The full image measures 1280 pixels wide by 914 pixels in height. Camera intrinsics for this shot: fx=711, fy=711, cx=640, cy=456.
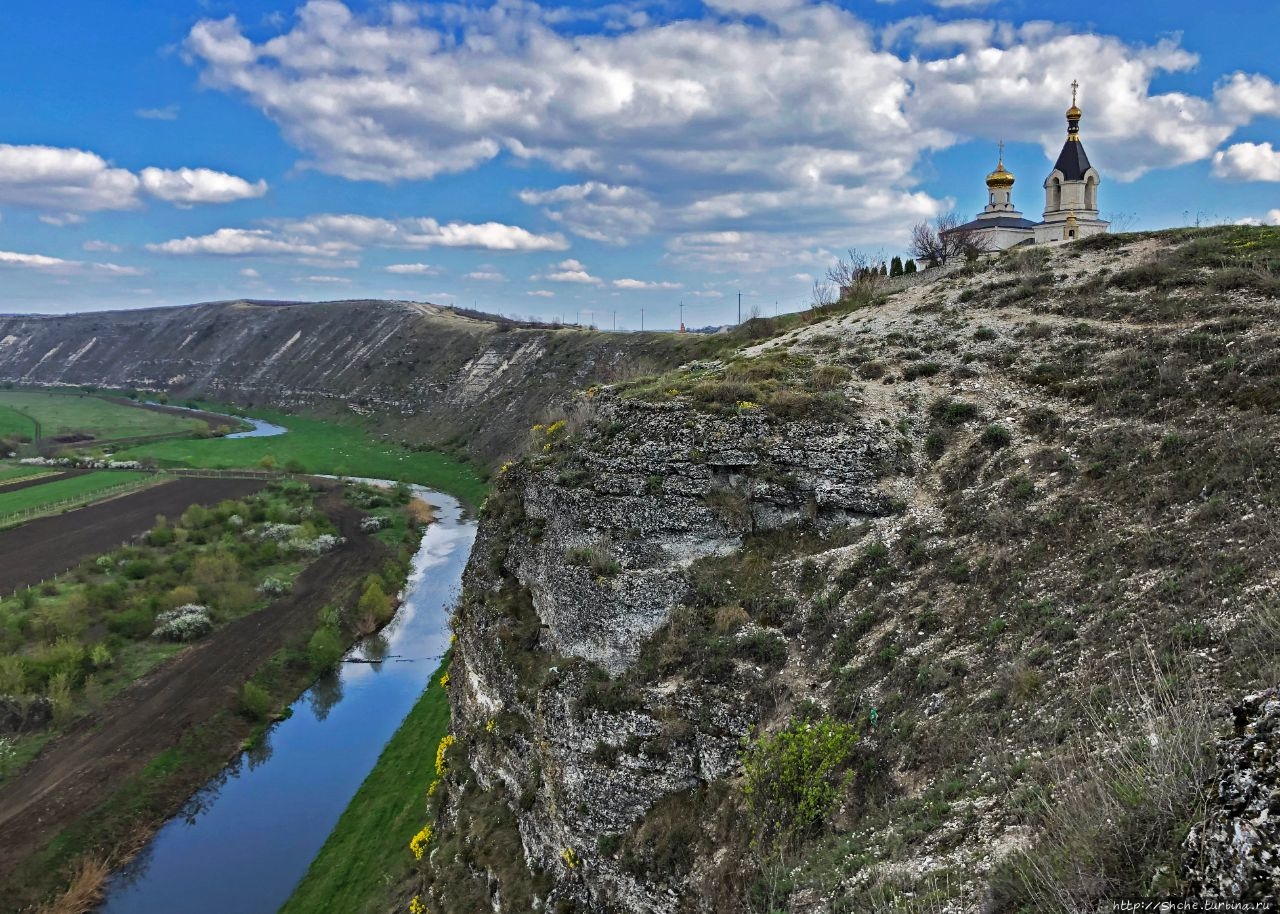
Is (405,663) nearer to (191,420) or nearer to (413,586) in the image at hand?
(413,586)

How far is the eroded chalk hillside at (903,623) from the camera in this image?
27.3 ft

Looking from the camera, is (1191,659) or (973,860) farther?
(1191,659)

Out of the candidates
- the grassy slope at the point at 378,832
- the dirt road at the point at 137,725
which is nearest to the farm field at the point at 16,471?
the dirt road at the point at 137,725

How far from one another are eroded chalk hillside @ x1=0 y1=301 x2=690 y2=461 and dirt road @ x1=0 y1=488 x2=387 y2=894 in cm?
3219

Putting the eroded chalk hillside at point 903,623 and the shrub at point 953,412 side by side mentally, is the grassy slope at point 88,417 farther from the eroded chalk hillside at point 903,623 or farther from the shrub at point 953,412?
the shrub at point 953,412

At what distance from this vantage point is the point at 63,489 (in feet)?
229

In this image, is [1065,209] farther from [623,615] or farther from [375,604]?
[375,604]

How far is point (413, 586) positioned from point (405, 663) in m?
10.7

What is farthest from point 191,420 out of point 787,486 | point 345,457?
point 787,486

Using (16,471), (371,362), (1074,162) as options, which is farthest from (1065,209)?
(371,362)

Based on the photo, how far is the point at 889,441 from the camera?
2045 centimetres

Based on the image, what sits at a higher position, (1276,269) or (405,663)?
(1276,269)

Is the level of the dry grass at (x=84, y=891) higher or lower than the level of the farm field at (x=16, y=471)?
lower

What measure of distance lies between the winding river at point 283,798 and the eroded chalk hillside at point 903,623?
7.34m
